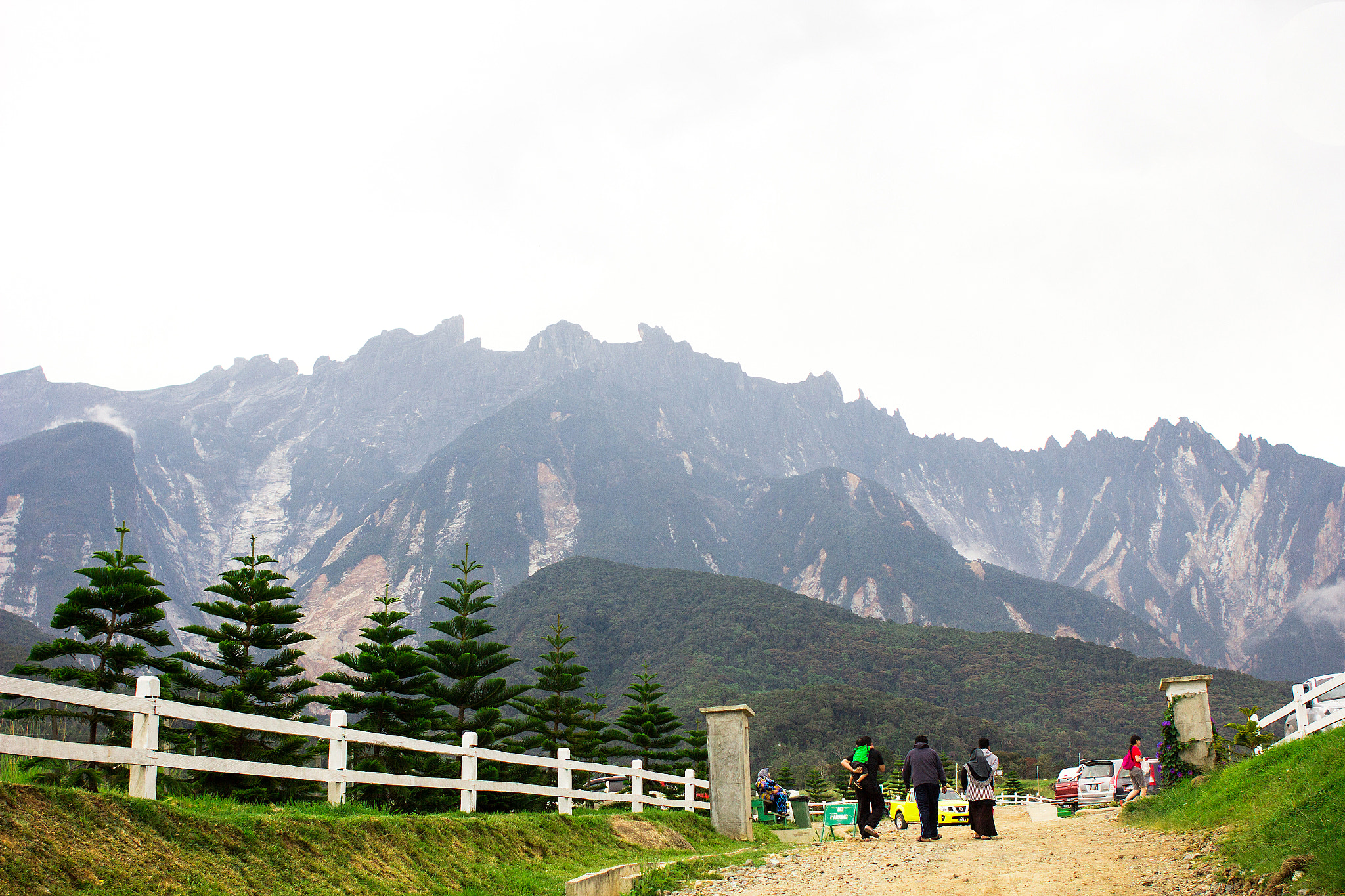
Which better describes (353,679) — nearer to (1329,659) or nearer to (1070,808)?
(1070,808)

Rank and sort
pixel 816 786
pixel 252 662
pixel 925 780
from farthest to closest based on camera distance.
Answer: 1. pixel 816 786
2. pixel 252 662
3. pixel 925 780

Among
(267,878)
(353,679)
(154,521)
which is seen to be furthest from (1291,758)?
(154,521)

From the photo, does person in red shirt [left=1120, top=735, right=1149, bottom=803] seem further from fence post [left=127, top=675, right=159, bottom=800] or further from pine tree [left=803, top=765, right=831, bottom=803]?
pine tree [left=803, top=765, right=831, bottom=803]

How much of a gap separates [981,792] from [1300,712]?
4.07 metres

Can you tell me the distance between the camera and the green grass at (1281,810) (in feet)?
17.1

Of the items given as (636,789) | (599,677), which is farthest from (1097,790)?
(599,677)

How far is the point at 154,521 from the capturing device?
614ft

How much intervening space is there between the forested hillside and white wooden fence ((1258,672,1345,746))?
69671mm

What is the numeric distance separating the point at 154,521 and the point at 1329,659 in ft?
745

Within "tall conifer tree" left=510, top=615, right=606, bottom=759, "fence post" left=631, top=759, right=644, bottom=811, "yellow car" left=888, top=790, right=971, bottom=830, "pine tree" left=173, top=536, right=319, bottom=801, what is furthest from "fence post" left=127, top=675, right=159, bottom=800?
"tall conifer tree" left=510, top=615, right=606, bottom=759

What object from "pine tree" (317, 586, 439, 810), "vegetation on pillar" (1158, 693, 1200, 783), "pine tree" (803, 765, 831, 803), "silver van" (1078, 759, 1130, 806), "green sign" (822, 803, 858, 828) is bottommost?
"pine tree" (803, 765, 831, 803)

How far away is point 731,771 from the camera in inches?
563

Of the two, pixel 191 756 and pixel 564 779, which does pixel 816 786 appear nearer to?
pixel 564 779

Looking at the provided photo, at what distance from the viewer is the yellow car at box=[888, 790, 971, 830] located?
17.3 m
